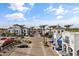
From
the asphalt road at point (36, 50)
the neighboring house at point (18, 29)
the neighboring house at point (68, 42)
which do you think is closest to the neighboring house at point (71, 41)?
the neighboring house at point (68, 42)

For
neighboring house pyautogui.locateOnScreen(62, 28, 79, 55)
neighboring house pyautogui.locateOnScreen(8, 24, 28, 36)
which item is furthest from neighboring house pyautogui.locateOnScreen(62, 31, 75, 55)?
neighboring house pyautogui.locateOnScreen(8, 24, 28, 36)

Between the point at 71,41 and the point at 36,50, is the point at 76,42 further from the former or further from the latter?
the point at 36,50

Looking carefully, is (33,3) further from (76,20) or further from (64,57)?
(64,57)

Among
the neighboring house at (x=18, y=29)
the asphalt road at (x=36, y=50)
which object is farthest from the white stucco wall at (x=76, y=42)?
the neighboring house at (x=18, y=29)

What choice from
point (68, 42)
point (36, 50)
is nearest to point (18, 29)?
point (36, 50)

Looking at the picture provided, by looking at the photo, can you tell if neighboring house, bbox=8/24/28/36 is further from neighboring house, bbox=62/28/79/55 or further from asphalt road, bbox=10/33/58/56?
neighboring house, bbox=62/28/79/55

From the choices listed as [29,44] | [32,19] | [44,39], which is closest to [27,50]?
[29,44]

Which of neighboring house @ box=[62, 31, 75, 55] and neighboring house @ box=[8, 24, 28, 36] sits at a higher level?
neighboring house @ box=[8, 24, 28, 36]

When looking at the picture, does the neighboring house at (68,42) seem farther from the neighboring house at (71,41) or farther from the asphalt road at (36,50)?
the asphalt road at (36,50)

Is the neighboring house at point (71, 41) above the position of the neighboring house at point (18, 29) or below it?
below
